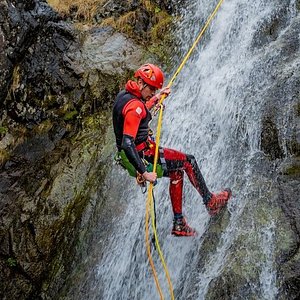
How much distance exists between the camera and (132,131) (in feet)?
17.8

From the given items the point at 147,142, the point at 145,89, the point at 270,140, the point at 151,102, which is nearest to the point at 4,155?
the point at 151,102

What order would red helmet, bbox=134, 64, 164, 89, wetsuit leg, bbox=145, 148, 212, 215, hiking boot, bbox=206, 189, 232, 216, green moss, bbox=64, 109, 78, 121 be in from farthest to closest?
green moss, bbox=64, 109, 78, 121, hiking boot, bbox=206, 189, 232, 216, wetsuit leg, bbox=145, 148, 212, 215, red helmet, bbox=134, 64, 164, 89

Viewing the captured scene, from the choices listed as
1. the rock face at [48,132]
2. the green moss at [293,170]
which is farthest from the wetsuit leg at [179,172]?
the rock face at [48,132]

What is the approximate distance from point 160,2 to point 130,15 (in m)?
0.87

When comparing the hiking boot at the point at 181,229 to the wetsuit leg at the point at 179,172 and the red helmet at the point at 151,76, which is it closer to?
the wetsuit leg at the point at 179,172

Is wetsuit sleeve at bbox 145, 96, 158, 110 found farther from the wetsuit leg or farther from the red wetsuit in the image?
the wetsuit leg

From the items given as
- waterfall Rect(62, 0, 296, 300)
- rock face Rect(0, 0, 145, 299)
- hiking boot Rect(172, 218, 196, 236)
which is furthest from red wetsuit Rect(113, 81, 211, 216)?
rock face Rect(0, 0, 145, 299)

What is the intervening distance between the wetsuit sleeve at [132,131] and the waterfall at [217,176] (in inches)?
64.9

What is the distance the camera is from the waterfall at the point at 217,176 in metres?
5.94

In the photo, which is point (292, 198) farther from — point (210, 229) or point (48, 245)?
point (48, 245)

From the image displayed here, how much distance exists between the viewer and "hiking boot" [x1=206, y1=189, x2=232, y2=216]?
6.39 meters

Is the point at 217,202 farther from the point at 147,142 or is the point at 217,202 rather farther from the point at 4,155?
the point at 4,155

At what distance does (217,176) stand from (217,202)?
A: 0.87 meters

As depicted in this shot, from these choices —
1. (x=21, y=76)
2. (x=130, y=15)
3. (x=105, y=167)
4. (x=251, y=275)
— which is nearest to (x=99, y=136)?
(x=105, y=167)
